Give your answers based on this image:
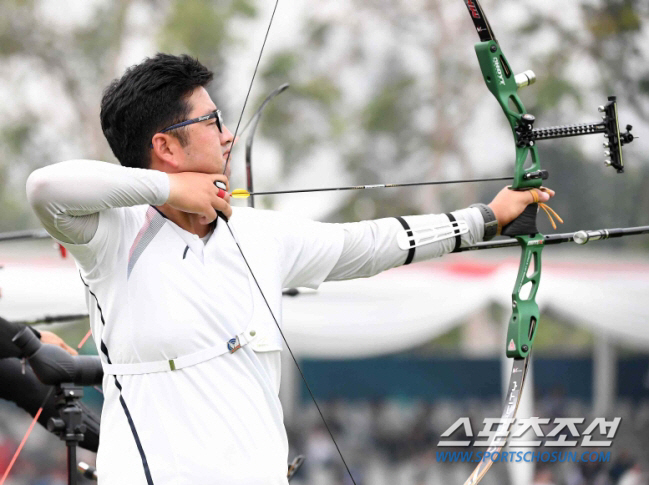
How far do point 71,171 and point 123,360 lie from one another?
40cm

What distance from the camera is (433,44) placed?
14.7 meters

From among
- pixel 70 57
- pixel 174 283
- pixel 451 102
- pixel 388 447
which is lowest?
pixel 388 447

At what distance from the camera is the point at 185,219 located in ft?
6.40

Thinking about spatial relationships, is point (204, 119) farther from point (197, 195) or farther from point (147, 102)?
point (197, 195)

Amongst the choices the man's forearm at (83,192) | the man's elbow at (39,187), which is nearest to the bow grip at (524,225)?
the man's forearm at (83,192)

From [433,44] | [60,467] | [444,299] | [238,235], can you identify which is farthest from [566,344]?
[238,235]

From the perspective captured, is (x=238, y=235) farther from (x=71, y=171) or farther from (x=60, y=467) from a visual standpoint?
(x=60, y=467)

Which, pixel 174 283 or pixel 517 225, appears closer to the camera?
pixel 174 283

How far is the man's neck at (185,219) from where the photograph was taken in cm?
194

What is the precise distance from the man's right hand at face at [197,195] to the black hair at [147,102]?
13 centimetres

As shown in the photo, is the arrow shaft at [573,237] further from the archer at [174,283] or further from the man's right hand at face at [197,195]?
the man's right hand at face at [197,195]

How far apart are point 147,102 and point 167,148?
106mm

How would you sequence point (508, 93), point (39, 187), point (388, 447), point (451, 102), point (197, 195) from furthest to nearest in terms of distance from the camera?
1. point (451, 102)
2. point (388, 447)
3. point (508, 93)
4. point (197, 195)
5. point (39, 187)

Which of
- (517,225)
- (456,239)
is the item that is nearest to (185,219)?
(456,239)
